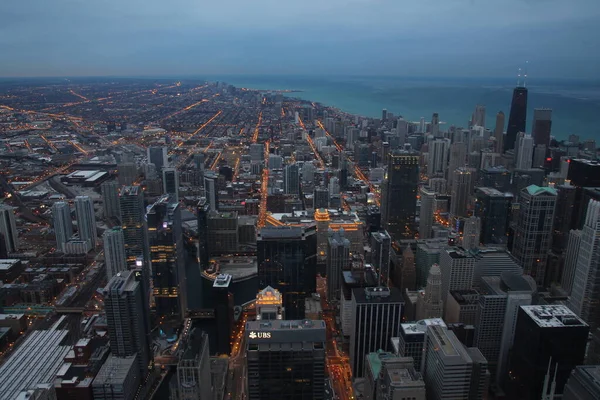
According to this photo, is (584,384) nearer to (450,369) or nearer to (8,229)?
(450,369)

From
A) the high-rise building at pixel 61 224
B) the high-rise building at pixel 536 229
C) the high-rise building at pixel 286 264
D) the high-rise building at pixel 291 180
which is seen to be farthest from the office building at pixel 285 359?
the high-rise building at pixel 291 180

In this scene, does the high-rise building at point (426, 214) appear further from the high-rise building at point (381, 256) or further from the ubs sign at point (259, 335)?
the ubs sign at point (259, 335)

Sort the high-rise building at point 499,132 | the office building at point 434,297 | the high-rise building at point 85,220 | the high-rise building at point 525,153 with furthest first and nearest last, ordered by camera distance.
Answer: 1. the high-rise building at point 499,132
2. the high-rise building at point 525,153
3. the high-rise building at point 85,220
4. the office building at point 434,297

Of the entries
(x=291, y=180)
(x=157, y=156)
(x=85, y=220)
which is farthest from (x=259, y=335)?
(x=157, y=156)

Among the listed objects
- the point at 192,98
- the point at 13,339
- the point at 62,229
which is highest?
the point at 192,98

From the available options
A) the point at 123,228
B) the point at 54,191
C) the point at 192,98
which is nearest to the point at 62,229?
the point at 123,228

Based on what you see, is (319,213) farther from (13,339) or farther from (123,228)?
(13,339)

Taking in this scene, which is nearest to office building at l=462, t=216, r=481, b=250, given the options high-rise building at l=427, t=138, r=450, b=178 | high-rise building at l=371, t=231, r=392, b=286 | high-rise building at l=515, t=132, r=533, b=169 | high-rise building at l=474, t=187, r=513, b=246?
high-rise building at l=474, t=187, r=513, b=246
